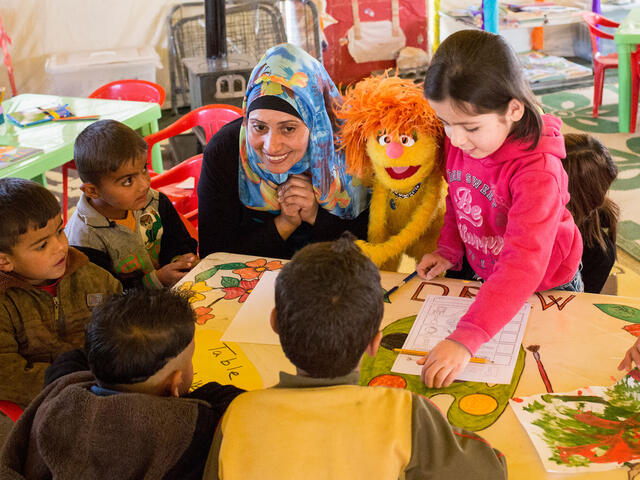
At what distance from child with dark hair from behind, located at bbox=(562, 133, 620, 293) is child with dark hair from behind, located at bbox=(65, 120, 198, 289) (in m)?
1.08

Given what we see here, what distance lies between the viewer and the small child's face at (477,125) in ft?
4.25

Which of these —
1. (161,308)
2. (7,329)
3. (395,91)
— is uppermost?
(395,91)

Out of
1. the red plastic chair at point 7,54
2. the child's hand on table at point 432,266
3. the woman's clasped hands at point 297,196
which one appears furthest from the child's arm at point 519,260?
the red plastic chair at point 7,54

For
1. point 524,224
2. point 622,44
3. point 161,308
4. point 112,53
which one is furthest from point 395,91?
point 112,53

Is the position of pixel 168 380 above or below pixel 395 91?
below

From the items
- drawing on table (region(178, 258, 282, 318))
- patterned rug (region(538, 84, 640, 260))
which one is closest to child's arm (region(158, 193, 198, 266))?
drawing on table (region(178, 258, 282, 318))

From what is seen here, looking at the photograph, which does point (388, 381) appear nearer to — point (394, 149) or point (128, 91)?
point (394, 149)

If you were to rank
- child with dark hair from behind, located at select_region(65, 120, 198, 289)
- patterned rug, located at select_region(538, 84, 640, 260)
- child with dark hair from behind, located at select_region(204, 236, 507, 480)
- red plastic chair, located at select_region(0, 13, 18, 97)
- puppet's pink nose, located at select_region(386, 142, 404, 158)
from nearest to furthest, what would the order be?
child with dark hair from behind, located at select_region(204, 236, 507, 480) < puppet's pink nose, located at select_region(386, 142, 404, 158) < child with dark hair from behind, located at select_region(65, 120, 198, 289) < patterned rug, located at select_region(538, 84, 640, 260) < red plastic chair, located at select_region(0, 13, 18, 97)

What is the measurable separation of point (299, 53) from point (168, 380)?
3.31 feet

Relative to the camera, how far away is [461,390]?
120 cm

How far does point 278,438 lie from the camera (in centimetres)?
89

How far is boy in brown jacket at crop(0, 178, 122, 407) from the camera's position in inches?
58.0

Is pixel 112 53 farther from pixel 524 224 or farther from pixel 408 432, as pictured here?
pixel 408 432

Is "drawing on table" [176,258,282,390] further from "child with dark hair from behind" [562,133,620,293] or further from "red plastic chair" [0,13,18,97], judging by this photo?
"red plastic chair" [0,13,18,97]
